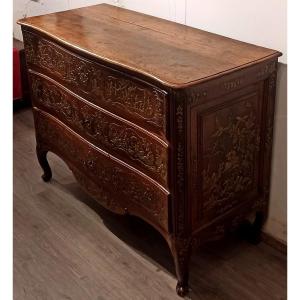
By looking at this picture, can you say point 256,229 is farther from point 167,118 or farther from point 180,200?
point 167,118

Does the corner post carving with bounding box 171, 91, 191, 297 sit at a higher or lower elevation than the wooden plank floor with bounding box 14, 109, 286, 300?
higher

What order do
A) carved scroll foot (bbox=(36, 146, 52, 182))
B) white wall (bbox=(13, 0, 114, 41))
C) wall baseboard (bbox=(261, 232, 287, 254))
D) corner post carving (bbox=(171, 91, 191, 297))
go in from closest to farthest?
corner post carving (bbox=(171, 91, 191, 297)) < wall baseboard (bbox=(261, 232, 287, 254)) < carved scroll foot (bbox=(36, 146, 52, 182)) < white wall (bbox=(13, 0, 114, 41))

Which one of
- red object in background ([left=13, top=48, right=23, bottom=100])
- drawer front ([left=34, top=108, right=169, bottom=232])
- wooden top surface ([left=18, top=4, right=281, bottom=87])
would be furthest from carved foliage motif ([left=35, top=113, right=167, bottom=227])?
red object in background ([left=13, top=48, right=23, bottom=100])

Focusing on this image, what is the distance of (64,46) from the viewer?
6.48 ft

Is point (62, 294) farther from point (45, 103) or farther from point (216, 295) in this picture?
point (45, 103)

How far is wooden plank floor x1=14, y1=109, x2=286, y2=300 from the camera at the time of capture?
1904 millimetres

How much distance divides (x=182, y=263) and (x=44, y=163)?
111 cm

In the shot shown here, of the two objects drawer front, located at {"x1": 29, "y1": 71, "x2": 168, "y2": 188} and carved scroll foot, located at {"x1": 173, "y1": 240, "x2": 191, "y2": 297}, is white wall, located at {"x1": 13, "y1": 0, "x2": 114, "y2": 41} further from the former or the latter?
carved scroll foot, located at {"x1": 173, "y1": 240, "x2": 191, "y2": 297}

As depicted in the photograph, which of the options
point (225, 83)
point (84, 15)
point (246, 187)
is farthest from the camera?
point (84, 15)

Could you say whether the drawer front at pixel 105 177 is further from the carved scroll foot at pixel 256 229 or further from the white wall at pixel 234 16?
the white wall at pixel 234 16

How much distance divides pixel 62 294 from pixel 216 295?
1.92 ft

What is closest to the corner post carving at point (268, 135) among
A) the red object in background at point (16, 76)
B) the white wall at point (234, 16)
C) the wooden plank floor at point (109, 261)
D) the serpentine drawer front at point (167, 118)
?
the serpentine drawer front at point (167, 118)

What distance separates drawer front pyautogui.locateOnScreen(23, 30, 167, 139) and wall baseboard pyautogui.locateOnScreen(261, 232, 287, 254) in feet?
2.59
